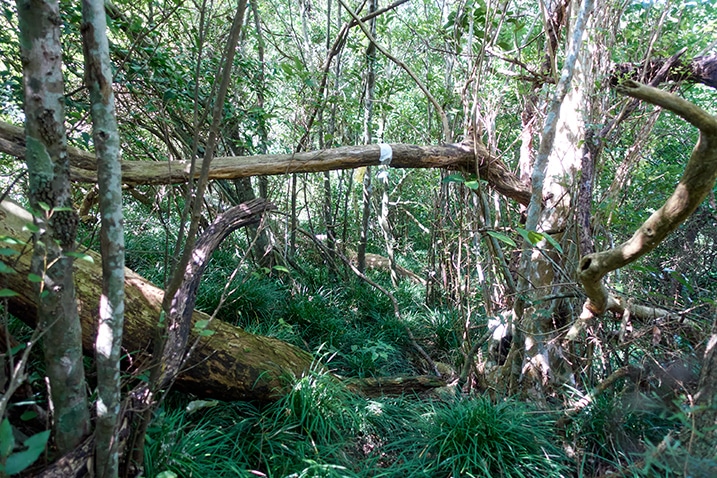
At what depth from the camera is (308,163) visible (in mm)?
2887

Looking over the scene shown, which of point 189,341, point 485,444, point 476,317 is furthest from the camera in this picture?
point 476,317

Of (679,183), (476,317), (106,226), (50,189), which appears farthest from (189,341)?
(476,317)

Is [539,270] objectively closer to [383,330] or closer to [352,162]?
[352,162]

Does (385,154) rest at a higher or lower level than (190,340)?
higher

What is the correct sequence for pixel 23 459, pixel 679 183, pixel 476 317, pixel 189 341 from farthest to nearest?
pixel 476 317
pixel 189 341
pixel 679 183
pixel 23 459

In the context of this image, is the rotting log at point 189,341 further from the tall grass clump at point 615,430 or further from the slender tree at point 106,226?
the tall grass clump at point 615,430

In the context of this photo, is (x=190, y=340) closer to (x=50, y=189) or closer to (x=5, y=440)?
(x=50, y=189)

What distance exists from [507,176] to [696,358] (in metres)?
1.67

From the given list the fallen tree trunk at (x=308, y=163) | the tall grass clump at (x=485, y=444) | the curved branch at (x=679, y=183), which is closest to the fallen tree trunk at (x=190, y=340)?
the fallen tree trunk at (x=308, y=163)

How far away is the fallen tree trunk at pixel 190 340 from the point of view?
6.68 ft

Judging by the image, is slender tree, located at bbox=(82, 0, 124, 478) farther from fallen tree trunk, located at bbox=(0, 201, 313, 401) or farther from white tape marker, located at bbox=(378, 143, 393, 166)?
white tape marker, located at bbox=(378, 143, 393, 166)

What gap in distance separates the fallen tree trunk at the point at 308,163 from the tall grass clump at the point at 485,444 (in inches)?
64.8

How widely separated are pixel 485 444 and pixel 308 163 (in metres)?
1.98

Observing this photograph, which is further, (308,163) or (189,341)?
(308,163)
